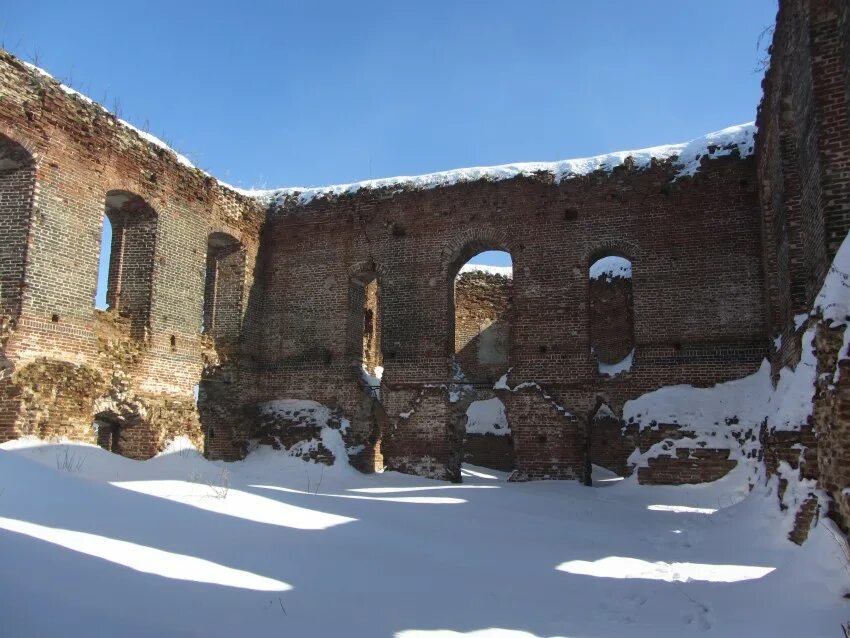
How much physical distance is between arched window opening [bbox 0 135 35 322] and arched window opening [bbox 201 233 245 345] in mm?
4286

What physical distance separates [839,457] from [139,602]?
16.2 ft

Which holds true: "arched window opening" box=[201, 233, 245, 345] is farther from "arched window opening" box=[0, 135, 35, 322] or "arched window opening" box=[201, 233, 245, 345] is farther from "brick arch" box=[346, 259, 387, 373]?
"arched window opening" box=[0, 135, 35, 322]

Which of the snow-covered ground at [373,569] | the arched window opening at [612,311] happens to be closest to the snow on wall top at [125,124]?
the snow-covered ground at [373,569]

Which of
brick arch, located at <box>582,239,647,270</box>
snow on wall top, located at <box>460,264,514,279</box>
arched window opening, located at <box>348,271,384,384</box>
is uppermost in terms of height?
Result: snow on wall top, located at <box>460,264,514,279</box>

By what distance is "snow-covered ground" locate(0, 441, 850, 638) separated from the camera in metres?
3.94

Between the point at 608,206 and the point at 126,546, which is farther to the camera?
the point at 608,206

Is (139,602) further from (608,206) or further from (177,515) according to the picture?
(608,206)

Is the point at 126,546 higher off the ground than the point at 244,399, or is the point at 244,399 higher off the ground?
the point at 244,399

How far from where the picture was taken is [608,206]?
42.8 ft

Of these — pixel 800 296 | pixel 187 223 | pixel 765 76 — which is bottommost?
pixel 800 296

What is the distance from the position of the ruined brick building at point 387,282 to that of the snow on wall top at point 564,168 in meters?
0.06

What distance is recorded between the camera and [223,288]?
14617mm

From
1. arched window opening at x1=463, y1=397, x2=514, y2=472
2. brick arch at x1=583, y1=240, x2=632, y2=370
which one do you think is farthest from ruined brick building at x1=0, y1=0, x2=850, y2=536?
arched window opening at x1=463, y1=397, x2=514, y2=472

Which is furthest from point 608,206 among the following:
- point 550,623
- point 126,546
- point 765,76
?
point 126,546
